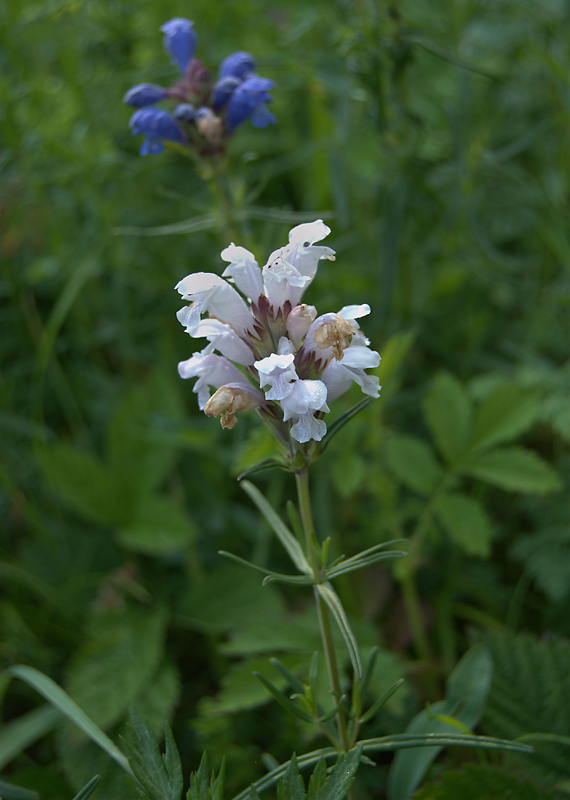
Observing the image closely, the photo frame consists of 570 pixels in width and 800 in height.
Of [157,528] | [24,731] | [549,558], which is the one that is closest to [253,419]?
[157,528]

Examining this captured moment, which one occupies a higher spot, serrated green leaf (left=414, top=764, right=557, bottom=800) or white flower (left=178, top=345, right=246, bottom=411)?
white flower (left=178, top=345, right=246, bottom=411)

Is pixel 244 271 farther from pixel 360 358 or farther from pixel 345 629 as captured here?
pixel 345 629

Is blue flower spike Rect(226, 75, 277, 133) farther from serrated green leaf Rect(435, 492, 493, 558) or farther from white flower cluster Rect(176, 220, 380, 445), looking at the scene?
serrated green leaf Rect(435, 492, 493, 558)

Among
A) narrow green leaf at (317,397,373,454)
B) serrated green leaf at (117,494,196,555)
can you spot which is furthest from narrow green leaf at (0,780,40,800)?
narrow green leaf at (317,397,373,454)

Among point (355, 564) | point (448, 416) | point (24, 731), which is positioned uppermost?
point (355, 564)

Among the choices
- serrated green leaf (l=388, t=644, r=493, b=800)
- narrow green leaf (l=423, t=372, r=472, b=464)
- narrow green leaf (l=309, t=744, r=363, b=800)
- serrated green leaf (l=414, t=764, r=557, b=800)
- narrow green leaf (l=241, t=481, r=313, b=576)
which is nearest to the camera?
narrow green leaf (l=309, t=744, r=363, b=800)

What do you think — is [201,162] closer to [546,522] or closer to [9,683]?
[546,522]

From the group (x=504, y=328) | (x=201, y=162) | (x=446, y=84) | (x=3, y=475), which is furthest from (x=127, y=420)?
(x=446, y=84)
